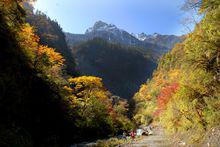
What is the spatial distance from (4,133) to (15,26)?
10.8 meters

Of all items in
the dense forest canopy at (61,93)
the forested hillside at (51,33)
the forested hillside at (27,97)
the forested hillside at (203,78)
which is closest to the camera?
the forested hillside at (203,78)

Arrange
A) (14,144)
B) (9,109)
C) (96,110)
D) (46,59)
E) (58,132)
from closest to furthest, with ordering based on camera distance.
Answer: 1. (14,144)
2. (9,109)
3. (58,132)
4. (46,59)
5. (96,110)

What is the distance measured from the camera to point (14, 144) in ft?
52.4

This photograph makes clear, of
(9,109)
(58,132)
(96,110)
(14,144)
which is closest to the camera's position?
(14,144)

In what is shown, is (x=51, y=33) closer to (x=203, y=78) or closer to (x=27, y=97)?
(x=27, y=97)

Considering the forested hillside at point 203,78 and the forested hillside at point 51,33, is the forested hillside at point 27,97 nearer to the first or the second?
the forested hillside at point 203,78

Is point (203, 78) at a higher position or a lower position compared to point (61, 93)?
higher

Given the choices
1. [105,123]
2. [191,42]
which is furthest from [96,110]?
[191,42]

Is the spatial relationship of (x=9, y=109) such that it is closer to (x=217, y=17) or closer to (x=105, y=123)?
(x=217, y=17)

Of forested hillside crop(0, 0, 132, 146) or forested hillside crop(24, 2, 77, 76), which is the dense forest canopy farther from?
forested hillside crop(24, 2, 77, 76)

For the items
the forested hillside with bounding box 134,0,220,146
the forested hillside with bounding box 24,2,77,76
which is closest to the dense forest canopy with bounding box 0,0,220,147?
the forested hillside with bounding box 134,0,220,146

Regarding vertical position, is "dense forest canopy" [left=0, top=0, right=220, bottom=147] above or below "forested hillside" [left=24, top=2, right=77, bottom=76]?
below

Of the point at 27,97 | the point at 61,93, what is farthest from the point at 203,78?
the point at 61,93

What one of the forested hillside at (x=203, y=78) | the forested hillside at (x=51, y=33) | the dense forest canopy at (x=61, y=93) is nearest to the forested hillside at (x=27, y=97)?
the dense forest canopy at (x=61, y=93)
